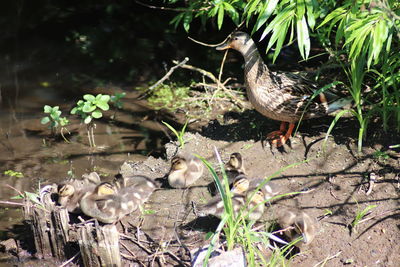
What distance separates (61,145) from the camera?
19.2 feet

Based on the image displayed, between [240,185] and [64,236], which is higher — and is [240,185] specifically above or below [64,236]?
above

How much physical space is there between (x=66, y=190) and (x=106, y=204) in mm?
398

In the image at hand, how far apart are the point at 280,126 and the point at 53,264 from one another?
2297 mm

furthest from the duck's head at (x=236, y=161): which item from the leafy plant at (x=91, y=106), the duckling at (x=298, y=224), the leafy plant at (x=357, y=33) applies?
the leafy plant at (x=91, y=106)

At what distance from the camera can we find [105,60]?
7.66 meters

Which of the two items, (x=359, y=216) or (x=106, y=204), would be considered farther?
(x=106, y=204)

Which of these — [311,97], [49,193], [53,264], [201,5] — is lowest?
[53,264]

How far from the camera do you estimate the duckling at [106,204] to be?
169 inches

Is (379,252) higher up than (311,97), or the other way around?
(311,97)

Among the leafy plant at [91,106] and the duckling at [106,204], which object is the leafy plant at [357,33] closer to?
the leafy plant at [91,106]

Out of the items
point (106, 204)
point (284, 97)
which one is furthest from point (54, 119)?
point (284, 97)

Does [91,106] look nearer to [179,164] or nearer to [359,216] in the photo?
[179,164]

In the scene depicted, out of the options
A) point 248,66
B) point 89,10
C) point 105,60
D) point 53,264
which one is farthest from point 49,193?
point 89,10

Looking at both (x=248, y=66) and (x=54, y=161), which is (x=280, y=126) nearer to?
(x=248, y=66)
